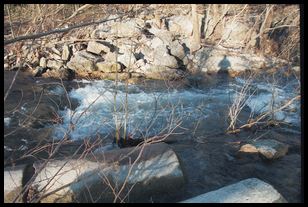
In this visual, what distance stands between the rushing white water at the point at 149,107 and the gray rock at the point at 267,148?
4.52 ft

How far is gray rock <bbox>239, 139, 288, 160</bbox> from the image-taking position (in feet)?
20.5

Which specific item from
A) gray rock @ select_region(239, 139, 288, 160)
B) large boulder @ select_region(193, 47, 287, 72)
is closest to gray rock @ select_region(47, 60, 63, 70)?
large boulder @ select_region(193, 47, 287, 72)

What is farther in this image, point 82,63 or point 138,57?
point 138,57

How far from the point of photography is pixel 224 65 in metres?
12.9

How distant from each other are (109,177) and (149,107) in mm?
4241

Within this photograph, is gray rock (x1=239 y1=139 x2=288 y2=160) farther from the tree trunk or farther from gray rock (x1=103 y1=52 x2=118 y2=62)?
the tree trunk

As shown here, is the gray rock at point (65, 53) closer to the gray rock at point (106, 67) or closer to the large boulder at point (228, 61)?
the gray rock at point (106, 67)

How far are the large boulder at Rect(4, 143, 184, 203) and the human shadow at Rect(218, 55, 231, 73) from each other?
7.94 metres

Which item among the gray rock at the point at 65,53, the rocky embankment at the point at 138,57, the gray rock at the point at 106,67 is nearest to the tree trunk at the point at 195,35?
the rocky embankment at the point at 138,57

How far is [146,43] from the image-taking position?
13.2 meters

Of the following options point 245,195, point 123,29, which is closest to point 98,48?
point 123,29

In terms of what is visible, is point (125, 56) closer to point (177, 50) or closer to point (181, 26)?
point (177, 50)
